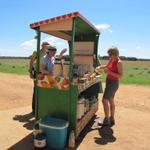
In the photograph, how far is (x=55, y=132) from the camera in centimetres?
491

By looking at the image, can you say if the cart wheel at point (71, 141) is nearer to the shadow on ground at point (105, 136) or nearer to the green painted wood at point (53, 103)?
the green painted wood at point (53, 103)

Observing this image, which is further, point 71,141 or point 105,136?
point 105,136

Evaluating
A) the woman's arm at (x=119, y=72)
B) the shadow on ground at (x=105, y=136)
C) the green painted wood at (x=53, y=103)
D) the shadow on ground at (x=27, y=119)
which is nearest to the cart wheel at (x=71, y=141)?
the green painted wood at (x=53, y=103)

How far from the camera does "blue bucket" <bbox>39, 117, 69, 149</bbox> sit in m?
4.90

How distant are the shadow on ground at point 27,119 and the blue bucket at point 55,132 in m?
1.22

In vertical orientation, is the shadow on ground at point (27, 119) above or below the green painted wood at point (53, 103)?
below

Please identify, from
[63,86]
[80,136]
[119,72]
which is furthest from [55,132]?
[119,72]

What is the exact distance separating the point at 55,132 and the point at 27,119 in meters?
2.15

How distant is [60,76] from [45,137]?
Result: 45.3 inches

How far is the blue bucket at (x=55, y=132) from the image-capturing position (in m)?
4.90

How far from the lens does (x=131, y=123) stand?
6945 mm

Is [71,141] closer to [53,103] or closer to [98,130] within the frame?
[53,103]

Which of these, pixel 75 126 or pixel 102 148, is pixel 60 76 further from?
pixel 102 148

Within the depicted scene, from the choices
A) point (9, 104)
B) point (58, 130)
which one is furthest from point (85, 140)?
point (9, 104)
